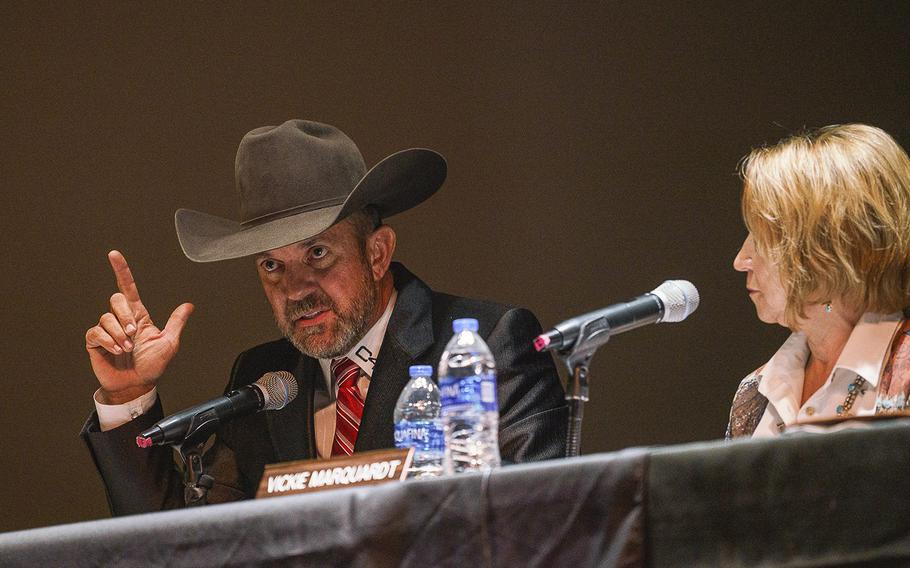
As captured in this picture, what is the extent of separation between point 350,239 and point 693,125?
48.2 inches

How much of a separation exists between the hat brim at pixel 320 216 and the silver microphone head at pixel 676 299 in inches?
32.4

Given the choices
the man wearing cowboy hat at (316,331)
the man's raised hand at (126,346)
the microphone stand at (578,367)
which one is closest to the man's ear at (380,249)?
the man wearing cowboy hat at (316,331)

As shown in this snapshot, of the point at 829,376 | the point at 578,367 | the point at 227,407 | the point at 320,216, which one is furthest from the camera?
the point at 320,216

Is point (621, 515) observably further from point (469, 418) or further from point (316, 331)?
point (316, 331)

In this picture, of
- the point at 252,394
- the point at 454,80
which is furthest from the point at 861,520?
the point at 454,80

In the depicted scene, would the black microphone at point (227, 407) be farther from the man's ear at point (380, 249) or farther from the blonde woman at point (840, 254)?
the blonde woman at point (840, 254)

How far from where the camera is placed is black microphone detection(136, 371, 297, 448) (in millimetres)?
1857

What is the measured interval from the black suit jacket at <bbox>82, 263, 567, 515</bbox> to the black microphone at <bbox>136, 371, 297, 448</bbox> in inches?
12.0

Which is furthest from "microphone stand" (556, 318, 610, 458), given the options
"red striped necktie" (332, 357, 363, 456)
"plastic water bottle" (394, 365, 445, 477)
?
"red striped necktie" (332, 357, 363, 456)

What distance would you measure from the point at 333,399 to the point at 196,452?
60cm

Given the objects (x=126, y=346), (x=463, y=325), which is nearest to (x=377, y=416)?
(x=126, y=346)

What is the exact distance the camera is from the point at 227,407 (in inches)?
76.5

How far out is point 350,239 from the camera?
250 cm

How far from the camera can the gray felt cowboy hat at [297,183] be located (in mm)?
2365
